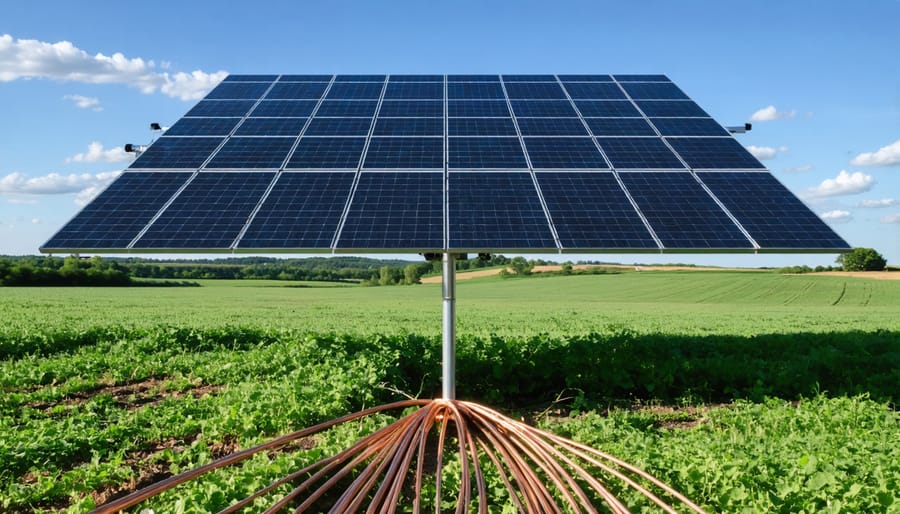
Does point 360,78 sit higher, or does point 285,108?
point 360,78

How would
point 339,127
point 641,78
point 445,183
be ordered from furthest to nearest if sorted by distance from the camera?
point 641,78 → point 339,127 → point 445,183

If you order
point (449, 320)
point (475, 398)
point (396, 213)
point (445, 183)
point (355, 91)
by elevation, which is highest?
point (355, 91)

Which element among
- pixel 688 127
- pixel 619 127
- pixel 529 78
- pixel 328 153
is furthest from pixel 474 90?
pixel 328 153

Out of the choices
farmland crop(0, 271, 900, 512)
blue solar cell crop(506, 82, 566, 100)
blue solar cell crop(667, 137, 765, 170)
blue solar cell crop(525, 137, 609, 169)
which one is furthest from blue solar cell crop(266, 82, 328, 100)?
blue solar cell crop(667, 137, 765, 170)

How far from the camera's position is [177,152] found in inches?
435

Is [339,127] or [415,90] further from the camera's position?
[415,90]

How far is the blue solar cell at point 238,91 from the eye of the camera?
13852 mm

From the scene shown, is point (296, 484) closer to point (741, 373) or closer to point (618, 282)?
point (741, 373)

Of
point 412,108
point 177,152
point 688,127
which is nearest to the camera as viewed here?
point 177,152

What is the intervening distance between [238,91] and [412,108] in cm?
413

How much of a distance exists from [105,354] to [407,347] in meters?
7.00

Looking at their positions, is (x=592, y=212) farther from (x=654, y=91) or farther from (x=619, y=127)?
(x=654, y=91)

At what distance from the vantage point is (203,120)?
12.4m

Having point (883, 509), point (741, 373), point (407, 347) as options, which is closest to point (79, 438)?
point (407, 347)
